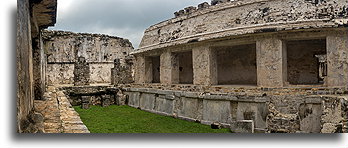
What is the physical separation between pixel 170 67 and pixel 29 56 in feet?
18.1

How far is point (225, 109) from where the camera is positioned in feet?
23.0

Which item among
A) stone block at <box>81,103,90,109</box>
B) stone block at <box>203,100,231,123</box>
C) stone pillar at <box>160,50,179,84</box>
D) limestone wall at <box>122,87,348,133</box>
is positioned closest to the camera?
limestone wall at <box>122,87,348,133</box>

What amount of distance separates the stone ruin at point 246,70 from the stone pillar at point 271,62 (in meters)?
0.02

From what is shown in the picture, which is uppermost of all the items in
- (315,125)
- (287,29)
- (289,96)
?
(287,29)

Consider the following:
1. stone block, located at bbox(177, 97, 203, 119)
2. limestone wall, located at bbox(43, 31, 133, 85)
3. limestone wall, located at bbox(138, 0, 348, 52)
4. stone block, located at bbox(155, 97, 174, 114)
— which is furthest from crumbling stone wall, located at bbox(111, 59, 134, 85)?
stone block, located at bbox(177, 97, 203, 119)

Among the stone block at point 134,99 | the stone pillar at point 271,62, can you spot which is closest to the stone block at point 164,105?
the stone block at point 134,99

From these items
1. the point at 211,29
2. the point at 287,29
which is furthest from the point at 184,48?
the point at 287,29

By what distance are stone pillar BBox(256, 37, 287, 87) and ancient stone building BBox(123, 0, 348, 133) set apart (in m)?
0.02

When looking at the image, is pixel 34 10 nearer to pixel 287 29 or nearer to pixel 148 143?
pixel 148 143

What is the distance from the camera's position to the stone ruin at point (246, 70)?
5.89m

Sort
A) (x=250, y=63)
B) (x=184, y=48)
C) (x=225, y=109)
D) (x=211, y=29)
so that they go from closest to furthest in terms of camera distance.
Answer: (x=225, y=109) → (x=211, y=29) → (x=184, y=48) → (x=250, y=63)

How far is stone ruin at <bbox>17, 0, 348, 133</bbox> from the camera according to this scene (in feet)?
19.3

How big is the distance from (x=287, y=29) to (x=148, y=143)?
4236 mm

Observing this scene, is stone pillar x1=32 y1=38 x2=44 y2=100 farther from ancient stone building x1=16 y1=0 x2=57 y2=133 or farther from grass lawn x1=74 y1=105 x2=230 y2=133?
grass lawn x1=74 y1=105 x2=230 y2=133
